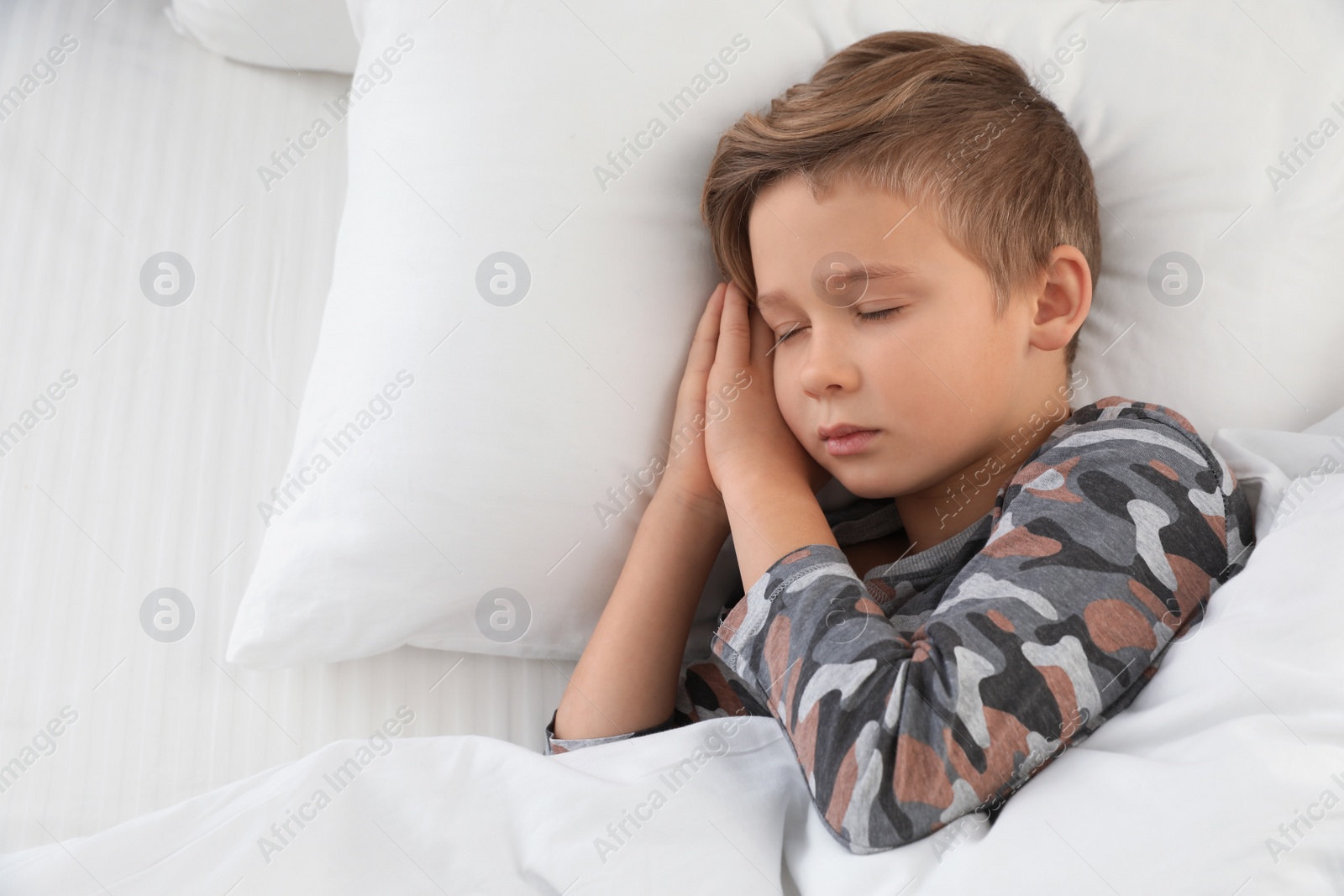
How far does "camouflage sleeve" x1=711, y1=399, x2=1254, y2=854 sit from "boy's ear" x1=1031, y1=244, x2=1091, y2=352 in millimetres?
144

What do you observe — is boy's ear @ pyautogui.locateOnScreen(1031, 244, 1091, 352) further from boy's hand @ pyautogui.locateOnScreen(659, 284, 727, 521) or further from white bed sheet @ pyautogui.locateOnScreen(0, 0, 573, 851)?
white bed sheet @ pyautogui.locateOnScreen(0, 0, 573, 851)

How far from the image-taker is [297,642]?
843 millimetres

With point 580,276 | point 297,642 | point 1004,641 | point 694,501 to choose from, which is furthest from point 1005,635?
point 297,642

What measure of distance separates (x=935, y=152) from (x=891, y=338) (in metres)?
0.17

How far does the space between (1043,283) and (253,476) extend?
769mm

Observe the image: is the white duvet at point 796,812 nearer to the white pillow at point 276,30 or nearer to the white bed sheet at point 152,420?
the white bed sheet at point 152,420

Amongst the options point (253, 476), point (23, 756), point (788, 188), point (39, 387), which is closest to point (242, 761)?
point (23, 756)

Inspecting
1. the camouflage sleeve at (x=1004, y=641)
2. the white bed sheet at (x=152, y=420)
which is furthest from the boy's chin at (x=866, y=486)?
the white bed sheet at (x=152, y=420)

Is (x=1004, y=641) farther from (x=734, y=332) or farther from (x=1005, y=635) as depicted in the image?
(x=734, y=332)

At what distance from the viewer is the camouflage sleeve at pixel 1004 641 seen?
62cm

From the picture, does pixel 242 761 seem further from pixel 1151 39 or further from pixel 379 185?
A: pixel 1151 39

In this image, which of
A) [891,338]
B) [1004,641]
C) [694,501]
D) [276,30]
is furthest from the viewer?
[276,30]

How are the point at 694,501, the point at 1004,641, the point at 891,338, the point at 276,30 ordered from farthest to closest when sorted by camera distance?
the point at 276,30 < the point at 694,501 < the point at 891,338 < the point at 1004,641

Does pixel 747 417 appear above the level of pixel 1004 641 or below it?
above
